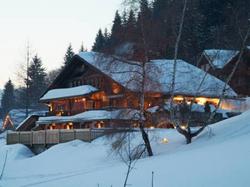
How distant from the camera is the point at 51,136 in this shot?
38.4 m

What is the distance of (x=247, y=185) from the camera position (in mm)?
12781

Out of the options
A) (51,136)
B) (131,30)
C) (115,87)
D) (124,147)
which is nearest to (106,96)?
(51,136)

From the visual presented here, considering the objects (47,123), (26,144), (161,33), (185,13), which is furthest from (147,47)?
(47,123)

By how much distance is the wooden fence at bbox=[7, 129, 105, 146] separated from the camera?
115ft

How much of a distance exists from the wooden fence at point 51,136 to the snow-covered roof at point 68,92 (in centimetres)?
790

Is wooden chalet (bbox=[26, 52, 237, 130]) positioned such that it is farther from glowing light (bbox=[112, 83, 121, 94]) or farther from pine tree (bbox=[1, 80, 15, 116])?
pine tree (bbox=[1, 80, 15, 116])

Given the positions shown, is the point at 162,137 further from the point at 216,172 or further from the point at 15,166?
the point at 216,172

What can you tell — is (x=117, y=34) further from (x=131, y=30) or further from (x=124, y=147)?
(x=124, y=147)

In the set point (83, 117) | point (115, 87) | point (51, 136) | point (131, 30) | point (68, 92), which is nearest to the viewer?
point (131, 30)

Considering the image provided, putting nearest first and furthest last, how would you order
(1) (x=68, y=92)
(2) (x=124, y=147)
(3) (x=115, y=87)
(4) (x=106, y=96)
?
(2) (x=124, y=147) < (3) (x=115, y=87) < (4) (x=106, y=96) < (1) (x=68, y=92)

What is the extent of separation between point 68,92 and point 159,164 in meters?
31.9

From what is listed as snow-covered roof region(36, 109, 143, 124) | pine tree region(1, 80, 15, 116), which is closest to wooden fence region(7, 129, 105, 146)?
snow-covered roof region(36, 109, 143, 124)

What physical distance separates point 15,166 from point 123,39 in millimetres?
13373

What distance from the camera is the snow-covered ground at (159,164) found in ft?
50.0
